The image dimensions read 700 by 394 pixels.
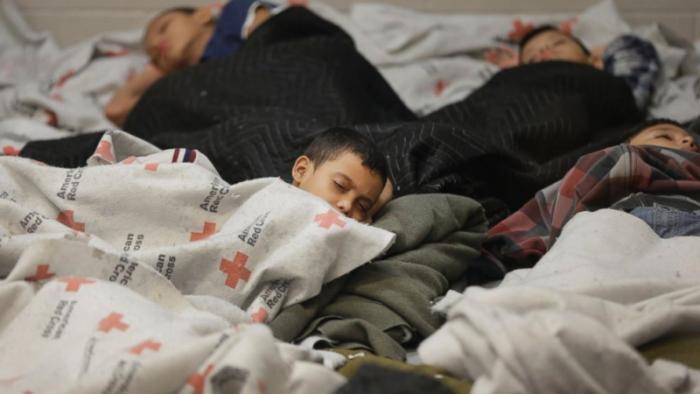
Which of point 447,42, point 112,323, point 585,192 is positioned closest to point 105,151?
point 112,323

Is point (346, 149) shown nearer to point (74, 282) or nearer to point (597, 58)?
point (74, 282)

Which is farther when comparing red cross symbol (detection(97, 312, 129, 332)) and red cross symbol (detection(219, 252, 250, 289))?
red cross symbol (detection(219, 252, 250, 289))

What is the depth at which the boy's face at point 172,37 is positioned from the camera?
231 cm

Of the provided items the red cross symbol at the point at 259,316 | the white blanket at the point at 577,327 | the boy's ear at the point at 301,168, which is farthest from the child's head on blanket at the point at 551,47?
the red cross symbol at the point at 259,316

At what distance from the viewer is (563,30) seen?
92.7 inches

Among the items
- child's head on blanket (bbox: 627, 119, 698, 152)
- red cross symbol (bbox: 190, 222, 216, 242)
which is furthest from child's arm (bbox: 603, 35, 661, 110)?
red cross symbol (bbox: 190, 222, 216, 242)

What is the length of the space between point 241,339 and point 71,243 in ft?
0.97

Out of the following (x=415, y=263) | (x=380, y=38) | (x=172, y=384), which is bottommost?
(x=380, y=38)

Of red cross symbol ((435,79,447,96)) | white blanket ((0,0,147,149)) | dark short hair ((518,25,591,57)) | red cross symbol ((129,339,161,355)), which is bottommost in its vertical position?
white blanket ((0,0,147,149))

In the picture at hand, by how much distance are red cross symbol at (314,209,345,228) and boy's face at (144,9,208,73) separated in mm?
1213

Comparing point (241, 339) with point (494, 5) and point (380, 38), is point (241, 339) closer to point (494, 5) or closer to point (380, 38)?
point (380, 38)

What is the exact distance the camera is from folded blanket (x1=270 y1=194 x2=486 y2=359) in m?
1.17

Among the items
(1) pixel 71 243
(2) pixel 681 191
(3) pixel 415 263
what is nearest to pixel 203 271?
(1) pixel 71 243

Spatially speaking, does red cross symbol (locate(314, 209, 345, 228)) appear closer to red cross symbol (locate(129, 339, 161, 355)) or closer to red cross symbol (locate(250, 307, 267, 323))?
red cross symbol (locate(250, 307, 267, 323))
